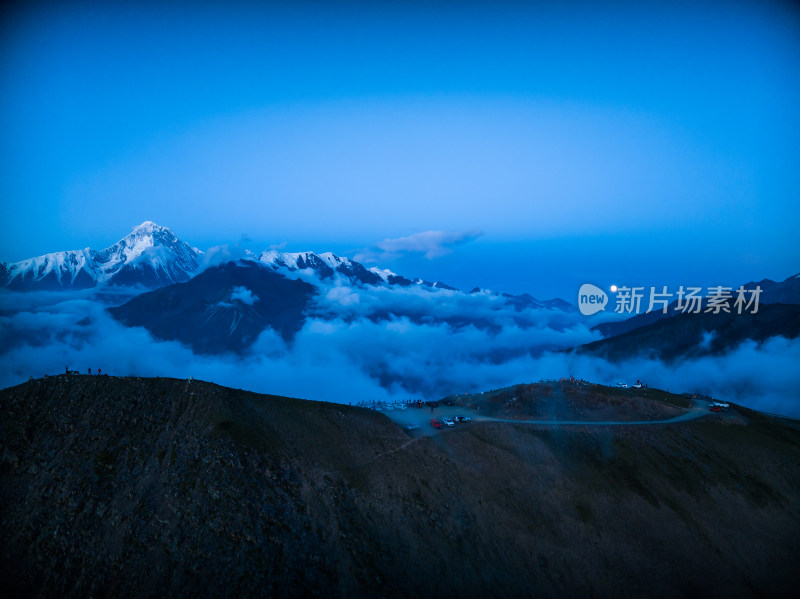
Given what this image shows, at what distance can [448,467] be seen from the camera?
189 ft

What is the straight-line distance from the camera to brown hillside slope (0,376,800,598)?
38.7 meters

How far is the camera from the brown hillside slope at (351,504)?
127ft

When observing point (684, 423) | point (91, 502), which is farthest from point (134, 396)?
point (684, 423)

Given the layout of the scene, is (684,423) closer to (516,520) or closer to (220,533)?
(516,520)

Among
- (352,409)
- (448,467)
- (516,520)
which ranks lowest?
(516,520)

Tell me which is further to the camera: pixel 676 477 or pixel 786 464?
pixel 786 464

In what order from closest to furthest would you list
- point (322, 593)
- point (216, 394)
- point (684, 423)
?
1. point (322, 593)
2. point (216, 394)
3. point (684, 423)

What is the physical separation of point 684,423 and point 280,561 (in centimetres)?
7112

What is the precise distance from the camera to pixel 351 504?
4812 centimetres

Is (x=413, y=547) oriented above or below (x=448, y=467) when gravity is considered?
below

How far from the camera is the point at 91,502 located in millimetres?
40656

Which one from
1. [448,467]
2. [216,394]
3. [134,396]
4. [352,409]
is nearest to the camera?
[134,396]

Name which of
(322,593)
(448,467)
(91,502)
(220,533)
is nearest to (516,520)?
(448,467)

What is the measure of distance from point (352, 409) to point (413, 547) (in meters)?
21.9
